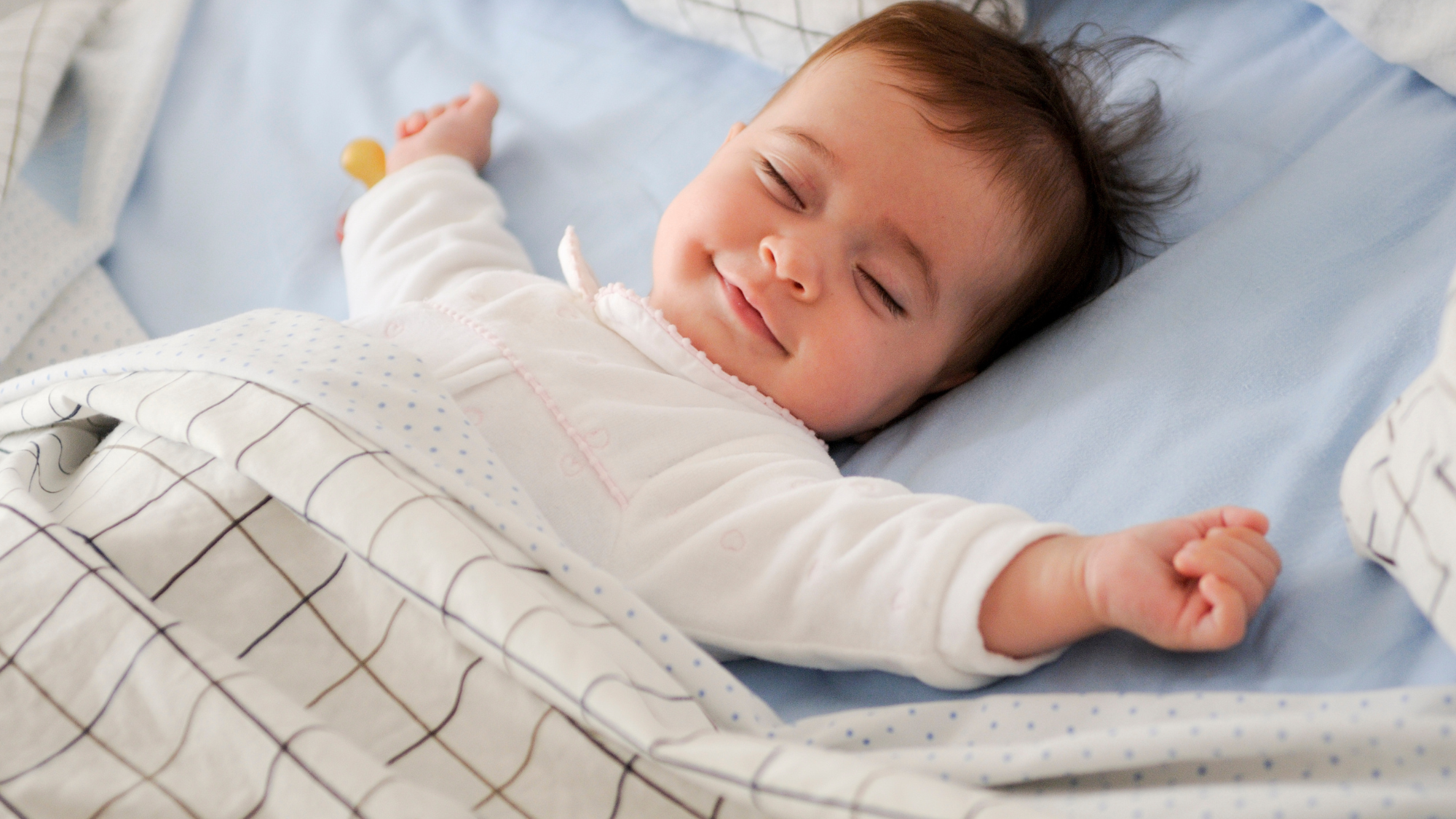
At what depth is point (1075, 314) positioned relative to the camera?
1120 mm

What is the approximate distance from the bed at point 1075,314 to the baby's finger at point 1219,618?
4 cm

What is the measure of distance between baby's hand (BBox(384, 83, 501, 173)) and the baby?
9.2 inches

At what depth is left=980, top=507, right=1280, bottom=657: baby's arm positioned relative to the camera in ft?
2.28

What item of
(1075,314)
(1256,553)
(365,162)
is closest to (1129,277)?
(1075,314)

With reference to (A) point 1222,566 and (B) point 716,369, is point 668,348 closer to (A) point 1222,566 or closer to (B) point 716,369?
(B) point 716,369

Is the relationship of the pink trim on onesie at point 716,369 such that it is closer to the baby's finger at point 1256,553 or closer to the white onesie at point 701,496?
the white onesie at point 701,496

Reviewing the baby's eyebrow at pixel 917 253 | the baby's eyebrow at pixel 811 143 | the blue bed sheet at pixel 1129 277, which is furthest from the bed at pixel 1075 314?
→ the baby's eyebrow at pixel 811 143

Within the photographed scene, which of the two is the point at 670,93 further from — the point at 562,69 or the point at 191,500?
the point at 191,500

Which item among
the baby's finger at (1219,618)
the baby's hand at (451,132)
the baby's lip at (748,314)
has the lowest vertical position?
the baby's finger at (1219,618)

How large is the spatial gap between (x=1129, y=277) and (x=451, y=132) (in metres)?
1.00

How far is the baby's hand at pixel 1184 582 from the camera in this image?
0.69 metres

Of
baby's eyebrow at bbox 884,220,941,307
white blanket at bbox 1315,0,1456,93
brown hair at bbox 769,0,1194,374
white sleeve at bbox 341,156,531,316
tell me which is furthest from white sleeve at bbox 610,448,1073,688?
white blanket at bbox 1315,0,1456,93

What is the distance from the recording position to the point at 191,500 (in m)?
0.78

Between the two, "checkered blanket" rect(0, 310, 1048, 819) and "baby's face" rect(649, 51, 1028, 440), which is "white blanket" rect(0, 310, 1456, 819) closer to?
"checkered blanket" rect(0, 310, 1048, 819)
